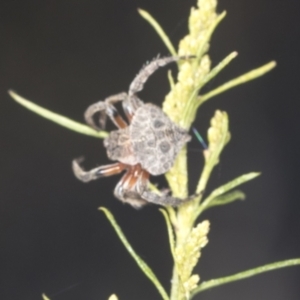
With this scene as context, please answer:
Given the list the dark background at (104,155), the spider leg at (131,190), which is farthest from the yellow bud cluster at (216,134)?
the dark background at (104,155)

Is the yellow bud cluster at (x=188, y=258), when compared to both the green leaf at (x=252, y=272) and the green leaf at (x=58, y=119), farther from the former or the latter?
the green leaf at (x=58, y=119)

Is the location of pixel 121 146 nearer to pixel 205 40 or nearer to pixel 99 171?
pixel 99 171

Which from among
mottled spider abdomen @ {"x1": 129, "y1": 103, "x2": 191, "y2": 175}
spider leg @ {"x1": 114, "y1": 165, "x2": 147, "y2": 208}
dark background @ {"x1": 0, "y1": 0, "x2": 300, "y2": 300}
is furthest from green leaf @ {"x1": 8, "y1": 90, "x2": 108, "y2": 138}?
dark background @ {"x1": 0, "y1": 0, "x2": 300, "y2": 300}

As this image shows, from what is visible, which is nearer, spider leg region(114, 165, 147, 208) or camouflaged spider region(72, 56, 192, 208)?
camouflaged spider region(72, 56, 192, 208)

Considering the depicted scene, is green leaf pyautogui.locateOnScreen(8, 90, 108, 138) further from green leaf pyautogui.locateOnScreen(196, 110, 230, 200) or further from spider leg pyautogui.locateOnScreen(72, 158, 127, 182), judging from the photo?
spider leg pyautogui.locateOnScreen(72, 158, 127, 182)

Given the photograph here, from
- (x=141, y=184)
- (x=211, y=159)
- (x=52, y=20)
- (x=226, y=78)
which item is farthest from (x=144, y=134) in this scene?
(x=52, y=20)

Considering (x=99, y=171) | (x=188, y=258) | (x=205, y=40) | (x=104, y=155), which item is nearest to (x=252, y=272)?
(x=188, y=258)
